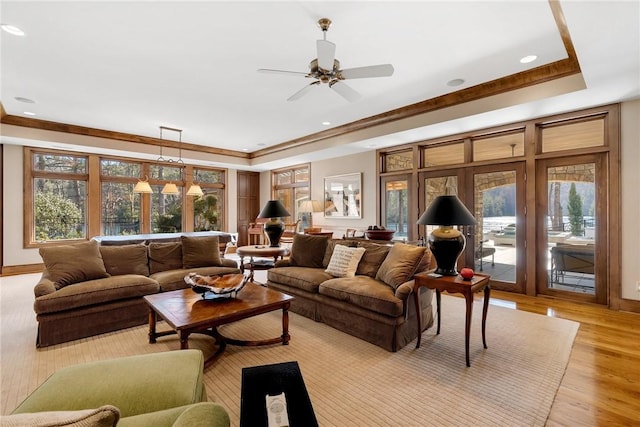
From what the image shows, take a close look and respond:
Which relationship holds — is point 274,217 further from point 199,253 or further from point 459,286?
point 459,286

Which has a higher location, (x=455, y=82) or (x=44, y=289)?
(x=455, y=82)

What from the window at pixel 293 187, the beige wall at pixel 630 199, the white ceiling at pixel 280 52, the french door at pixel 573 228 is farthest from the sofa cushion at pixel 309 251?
the window at pixel 293 187

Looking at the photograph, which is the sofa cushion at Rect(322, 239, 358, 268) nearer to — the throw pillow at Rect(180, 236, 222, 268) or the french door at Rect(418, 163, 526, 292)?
the throw pillow at Rect(180, 236, 222, 268)

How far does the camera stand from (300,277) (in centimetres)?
364

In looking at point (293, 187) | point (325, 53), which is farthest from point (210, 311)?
point (293, 187)

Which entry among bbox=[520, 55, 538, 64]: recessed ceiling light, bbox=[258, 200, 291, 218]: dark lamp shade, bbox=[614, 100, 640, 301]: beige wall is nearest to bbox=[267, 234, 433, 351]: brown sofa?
bbox=[258, 200, 291, 218]: dark lamp shade

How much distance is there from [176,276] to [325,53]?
3058 mm

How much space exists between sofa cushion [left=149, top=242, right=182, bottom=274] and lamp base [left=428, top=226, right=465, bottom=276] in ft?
11.0

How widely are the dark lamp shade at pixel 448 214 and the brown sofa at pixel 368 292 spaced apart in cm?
45

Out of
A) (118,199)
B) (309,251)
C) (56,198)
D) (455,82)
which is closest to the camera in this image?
(455,82)

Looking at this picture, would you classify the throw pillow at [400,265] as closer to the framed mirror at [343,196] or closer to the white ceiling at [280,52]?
the white ceiling at [280,52]

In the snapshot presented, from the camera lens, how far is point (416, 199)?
583cm

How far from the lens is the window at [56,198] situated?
6199 millimetres

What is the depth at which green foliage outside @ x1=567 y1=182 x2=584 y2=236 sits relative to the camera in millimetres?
4105
